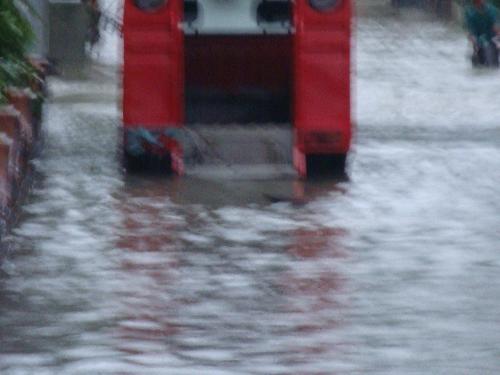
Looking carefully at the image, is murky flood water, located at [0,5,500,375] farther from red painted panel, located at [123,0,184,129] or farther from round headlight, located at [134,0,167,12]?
round headlight, located at [134,0,167,12]

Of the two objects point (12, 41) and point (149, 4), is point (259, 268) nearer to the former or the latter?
point (12, 41)

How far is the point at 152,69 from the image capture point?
14609 millimetres

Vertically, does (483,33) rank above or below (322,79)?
above

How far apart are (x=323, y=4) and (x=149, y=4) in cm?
145

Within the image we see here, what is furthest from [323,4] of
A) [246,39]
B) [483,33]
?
[483,33]

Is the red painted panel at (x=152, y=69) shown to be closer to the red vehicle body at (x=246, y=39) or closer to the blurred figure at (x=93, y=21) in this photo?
the red vehicle body at (x=246, y=39)

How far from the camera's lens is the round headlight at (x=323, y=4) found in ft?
47.1

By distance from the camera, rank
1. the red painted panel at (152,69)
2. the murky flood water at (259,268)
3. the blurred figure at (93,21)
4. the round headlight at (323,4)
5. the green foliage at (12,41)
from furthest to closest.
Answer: the blurred figure at (93,21), the red painted panel at (152,69), the round headlight at (323,4), the green foliage at (12,41), the murky flood water at (259,268)

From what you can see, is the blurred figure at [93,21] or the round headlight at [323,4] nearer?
the round headlight at [323,4]

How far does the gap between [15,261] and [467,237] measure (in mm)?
3081

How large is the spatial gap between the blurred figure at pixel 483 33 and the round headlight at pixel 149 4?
13.8 m

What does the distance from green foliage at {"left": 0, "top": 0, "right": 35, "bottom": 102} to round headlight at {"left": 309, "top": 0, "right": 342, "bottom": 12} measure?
2.51 meters

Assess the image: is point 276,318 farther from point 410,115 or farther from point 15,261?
point 410,115

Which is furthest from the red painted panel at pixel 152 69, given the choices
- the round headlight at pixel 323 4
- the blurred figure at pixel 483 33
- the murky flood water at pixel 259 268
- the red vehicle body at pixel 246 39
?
the blurred figure at pixel 483 33
